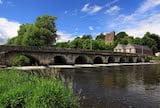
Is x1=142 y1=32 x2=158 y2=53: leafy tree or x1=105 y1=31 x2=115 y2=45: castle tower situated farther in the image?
x1=105 y1=31 x2=115 y2=45: castle tower

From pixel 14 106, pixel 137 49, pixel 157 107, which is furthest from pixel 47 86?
pixel 137 49

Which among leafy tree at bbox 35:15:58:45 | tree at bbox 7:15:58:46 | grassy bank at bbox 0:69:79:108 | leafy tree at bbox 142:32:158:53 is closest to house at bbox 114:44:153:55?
leafy tree at bbox 142:32:158:53

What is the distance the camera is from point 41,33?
7025 centimetres

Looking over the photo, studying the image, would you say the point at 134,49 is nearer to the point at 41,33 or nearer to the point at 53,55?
the point at 41,33

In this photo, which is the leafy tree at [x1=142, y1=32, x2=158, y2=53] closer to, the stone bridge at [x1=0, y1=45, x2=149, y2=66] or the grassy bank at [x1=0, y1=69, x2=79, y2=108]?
the stone bridge at [x1=0, y1=45, x2=149, y2=66]

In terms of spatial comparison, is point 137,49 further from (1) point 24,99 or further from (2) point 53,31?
(1) point 24,99

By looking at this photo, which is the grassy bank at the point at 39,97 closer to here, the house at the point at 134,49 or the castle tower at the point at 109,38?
the house at the point at 134,49

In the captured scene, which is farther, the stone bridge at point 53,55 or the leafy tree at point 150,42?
the leafy tree at point 150,42

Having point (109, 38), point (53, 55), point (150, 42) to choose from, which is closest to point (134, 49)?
point (150, 42)

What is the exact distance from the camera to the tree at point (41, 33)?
2741 inches

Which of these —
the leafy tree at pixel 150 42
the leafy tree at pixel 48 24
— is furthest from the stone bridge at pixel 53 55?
the leafy tree at pixel 150 42

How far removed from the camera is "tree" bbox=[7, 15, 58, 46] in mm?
69625

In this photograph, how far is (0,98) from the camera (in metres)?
10.2

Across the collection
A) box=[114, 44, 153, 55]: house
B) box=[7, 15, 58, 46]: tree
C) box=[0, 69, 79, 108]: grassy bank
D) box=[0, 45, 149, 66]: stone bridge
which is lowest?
box=[0, 69, 79, 108]: grassy bank
